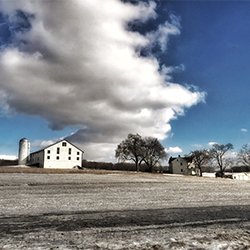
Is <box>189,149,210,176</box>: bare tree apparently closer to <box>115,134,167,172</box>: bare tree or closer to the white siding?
<box>115,134,167,172</box>: bare tree

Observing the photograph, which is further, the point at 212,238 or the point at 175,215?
the point at 175,215

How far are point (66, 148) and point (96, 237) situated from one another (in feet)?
202

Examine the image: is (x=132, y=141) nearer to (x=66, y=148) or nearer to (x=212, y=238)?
(x=66, y=148)

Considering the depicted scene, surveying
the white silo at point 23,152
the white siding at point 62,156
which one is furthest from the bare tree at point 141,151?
the white silo at point 23,152

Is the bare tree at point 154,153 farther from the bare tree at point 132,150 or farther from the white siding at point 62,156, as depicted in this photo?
the white siding at point 62,156

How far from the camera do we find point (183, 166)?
80062 mm

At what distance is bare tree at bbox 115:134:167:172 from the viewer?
6341 centimetres

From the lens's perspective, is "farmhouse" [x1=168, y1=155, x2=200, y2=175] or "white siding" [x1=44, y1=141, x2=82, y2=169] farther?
"farmhouse" [x1=168, y1=155, x2=200, y2=175]

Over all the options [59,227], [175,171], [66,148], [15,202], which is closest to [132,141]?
[66,148]

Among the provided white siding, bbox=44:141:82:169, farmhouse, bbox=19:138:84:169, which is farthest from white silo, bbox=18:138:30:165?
white siding, bbox=44:141:82:169

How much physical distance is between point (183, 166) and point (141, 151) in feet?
85.6

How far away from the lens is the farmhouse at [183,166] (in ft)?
252

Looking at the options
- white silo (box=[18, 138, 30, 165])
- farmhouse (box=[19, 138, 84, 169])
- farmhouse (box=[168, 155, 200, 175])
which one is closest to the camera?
farmhouse (box=[19, 138, 84, 169])

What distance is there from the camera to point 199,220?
7.73 m
